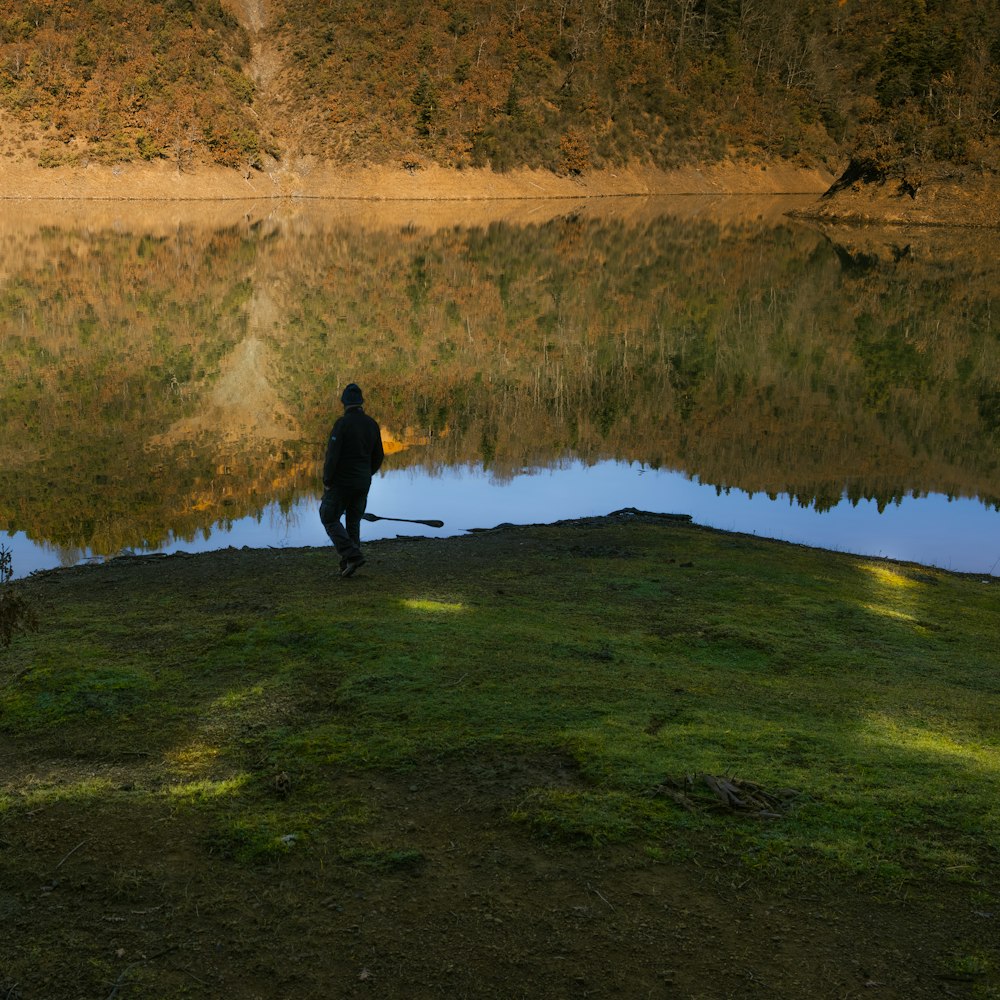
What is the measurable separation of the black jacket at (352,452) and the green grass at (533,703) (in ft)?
4.07

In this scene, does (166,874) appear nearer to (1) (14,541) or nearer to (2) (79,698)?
(2) (79,698)

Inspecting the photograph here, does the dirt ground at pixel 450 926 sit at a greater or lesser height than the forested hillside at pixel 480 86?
lesser

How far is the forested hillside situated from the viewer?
100125mm

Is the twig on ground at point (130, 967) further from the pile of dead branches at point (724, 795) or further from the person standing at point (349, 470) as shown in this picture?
the person standing at point (349, 470)

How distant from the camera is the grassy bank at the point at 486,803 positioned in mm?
5602

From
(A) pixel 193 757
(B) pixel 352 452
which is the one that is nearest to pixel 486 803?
(A) pixel 193 757

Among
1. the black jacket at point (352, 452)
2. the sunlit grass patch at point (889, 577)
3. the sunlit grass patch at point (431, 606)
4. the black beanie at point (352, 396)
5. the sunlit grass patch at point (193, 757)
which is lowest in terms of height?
the sunlit grass patch at point (889, 577)

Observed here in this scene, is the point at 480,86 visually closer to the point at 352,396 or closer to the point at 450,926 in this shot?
the point at 352,396

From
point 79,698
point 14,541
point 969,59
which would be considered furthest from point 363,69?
point 79,698

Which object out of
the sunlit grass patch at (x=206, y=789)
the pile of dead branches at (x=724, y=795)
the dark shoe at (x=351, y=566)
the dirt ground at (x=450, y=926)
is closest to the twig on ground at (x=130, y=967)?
the dirt ground at (x=450, y=926)

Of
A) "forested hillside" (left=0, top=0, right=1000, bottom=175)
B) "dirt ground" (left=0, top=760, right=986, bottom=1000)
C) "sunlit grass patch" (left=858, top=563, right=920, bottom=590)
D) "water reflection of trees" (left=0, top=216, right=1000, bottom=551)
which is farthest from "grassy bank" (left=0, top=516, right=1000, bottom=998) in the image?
"forested hillside" (left=0, top=0, right=1000, bottom=175)

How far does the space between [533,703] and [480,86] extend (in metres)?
122

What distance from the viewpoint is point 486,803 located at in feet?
23.6

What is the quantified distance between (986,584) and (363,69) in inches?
4506
